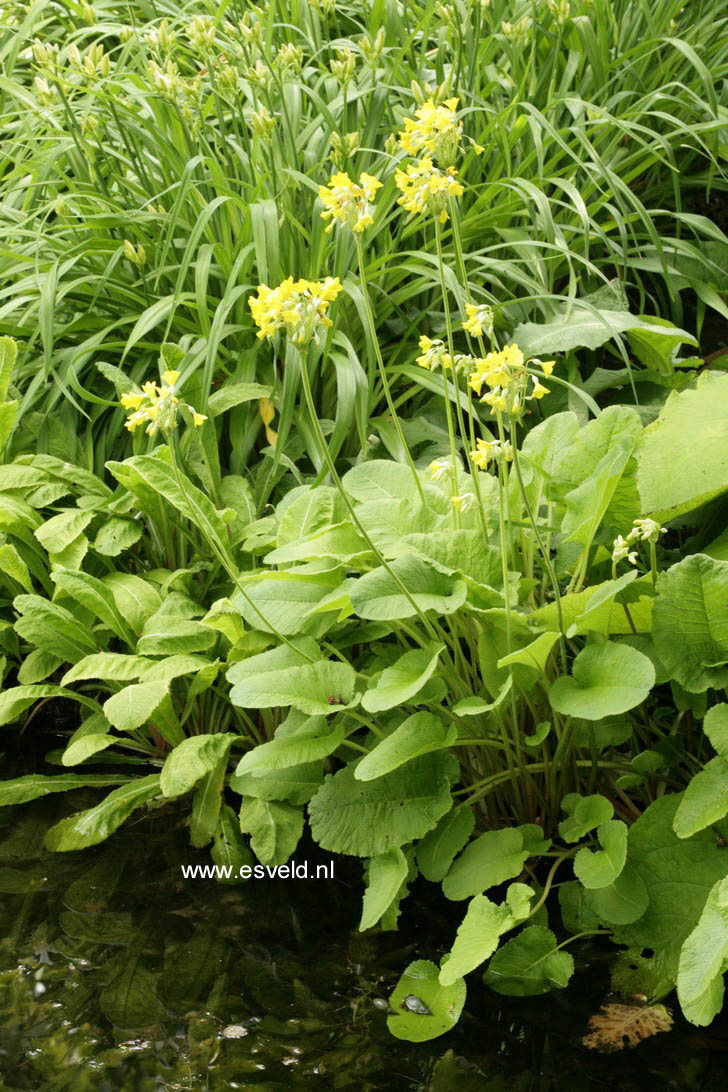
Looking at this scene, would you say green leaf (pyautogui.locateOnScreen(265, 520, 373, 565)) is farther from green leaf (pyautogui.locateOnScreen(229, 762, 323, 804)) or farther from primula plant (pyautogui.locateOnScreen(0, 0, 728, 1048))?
green leaf (pyautogui.locateOnScreen(229, 762, 323, 804))

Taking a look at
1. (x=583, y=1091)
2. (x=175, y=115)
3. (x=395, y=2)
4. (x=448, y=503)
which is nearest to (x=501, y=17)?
(x=395, y=2)

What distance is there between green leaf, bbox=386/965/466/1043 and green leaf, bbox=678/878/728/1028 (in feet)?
1.06

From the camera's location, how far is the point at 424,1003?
145 centimetres

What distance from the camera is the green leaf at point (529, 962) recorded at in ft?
4.78

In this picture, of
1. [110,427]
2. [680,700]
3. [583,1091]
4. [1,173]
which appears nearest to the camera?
[583,1091]

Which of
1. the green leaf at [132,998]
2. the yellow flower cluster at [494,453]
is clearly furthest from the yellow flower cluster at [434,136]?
the green leaf at [132,998]

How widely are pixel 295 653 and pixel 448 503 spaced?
349 mm

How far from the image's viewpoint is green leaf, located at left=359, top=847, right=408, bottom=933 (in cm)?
143

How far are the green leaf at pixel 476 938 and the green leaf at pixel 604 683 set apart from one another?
0.27 m

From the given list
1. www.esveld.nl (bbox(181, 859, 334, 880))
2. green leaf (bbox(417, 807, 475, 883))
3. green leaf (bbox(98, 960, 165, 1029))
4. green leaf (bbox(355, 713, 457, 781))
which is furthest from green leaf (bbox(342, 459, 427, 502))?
green leaf (bbox(98, 960, 165, 1029))

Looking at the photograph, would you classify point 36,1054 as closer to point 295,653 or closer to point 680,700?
point 295,653

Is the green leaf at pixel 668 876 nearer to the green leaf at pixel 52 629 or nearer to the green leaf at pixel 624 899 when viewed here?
the green leaf at pixel 624 899

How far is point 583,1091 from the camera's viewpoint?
4.36 ft

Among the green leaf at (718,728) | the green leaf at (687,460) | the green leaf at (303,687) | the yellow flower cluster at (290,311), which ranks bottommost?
the green leaf at (303,687)
